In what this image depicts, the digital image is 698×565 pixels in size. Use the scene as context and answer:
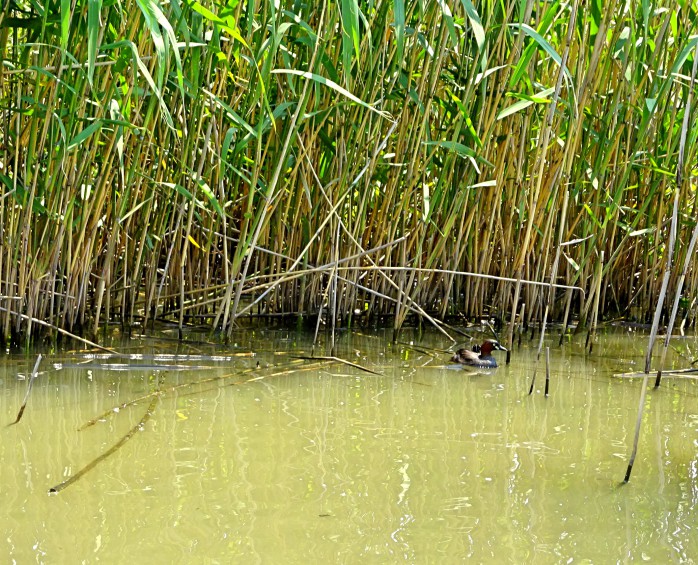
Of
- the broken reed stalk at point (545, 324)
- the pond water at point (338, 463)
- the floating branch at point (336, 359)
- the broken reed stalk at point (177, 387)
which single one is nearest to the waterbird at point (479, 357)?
the pond water at point (338, 463)

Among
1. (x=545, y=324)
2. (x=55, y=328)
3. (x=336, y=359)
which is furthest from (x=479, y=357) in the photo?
(x=55, y=328)

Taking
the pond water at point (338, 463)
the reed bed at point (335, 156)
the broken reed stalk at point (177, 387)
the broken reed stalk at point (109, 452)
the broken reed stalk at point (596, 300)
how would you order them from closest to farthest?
the pond water at point (338, 463) < the broken reed stalk at point (109, 452) < the broken reed stalk at point (177, 387) < the reed bed at point (335, 156) < the broken reed stalk at point (596, 300)

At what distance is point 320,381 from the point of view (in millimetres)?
3246

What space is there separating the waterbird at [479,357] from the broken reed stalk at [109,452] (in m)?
1.24

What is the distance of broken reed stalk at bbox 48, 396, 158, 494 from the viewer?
2.11 meters

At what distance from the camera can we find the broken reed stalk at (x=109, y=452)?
211cm

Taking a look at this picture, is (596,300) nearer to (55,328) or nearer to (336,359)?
(336,359)

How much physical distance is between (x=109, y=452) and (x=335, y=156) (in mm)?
1735

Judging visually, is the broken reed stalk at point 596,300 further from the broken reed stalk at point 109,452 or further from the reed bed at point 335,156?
the broken reed stalk at point 109,452

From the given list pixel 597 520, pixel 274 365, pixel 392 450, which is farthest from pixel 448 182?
Result: pixel 597 520

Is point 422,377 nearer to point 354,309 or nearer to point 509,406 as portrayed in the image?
point 509,406

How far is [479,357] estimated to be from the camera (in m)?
3.54

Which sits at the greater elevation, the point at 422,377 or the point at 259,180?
the point at 259,180

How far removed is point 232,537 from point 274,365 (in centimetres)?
155
